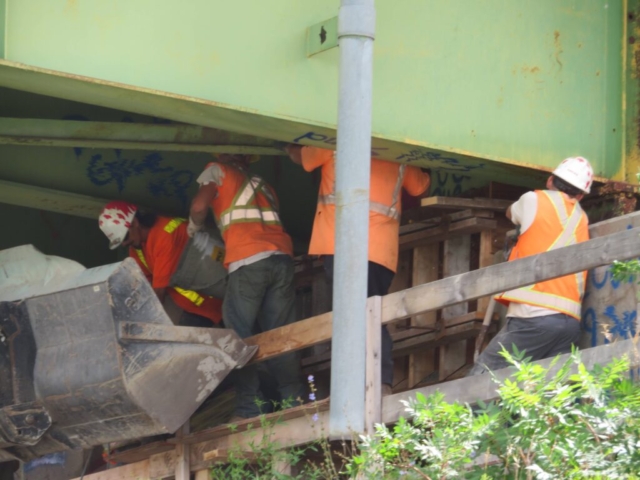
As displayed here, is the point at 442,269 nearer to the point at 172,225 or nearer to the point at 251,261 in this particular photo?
the point at 251,261

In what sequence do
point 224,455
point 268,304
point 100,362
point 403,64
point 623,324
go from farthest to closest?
point 268,304 < point 403,64 < point 224,455 < point 100,362 < point 623,324

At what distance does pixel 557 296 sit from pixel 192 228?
3.11 meters

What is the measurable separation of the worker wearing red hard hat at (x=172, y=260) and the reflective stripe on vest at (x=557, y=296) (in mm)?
2798

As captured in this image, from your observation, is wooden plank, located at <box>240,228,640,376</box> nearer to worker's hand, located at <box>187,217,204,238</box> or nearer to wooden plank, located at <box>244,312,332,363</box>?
wooden plank, located at <box>244,312,332,363</box>

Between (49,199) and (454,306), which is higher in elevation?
(49,199)

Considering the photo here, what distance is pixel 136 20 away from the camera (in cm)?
707

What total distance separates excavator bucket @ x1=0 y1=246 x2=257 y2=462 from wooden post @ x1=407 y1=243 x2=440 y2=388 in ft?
5.30

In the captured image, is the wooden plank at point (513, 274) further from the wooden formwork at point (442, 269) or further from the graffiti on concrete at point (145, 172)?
the graffiti on concrete at point (145, 172)

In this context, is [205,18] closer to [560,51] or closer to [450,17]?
[450,17]

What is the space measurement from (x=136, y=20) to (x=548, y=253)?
2.67 meters

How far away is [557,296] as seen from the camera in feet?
24.3

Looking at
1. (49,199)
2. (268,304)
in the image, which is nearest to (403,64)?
(268,304)

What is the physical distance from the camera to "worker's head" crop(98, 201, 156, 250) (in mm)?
9672

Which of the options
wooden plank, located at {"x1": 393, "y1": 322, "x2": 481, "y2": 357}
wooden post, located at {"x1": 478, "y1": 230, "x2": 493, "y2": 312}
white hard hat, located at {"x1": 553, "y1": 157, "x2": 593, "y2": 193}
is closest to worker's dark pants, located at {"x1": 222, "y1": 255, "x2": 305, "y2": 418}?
wooden plank, located at {"x1": 393, "y1": 322, "x2": 481, "y2": 357}
